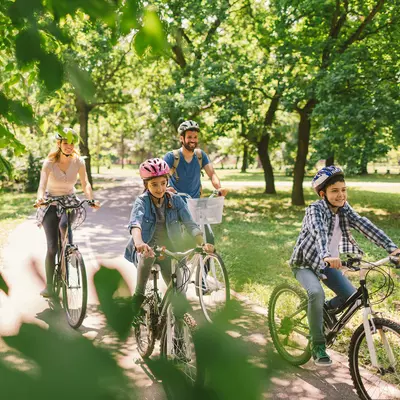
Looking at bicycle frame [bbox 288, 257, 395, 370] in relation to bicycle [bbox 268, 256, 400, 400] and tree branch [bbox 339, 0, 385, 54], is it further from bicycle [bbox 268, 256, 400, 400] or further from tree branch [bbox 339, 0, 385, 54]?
tree branch [bbox 339, 0, 385, 54]

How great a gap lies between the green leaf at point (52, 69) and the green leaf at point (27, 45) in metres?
0.03

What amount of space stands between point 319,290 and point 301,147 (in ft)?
51.5

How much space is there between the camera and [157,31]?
1.08 metres

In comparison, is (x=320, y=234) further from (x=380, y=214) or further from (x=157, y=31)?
(x=380, y=214)

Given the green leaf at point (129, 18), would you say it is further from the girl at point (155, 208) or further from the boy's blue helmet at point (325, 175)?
the boy's blue helmet at point (325, 175)

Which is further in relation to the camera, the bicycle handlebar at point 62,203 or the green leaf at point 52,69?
the bicycle handlebar at point 62,203

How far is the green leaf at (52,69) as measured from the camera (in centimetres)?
87

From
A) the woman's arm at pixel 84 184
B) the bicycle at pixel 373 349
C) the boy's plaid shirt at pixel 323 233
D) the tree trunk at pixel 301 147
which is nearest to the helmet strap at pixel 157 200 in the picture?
the boy's plaid shirt at pixel 323 233

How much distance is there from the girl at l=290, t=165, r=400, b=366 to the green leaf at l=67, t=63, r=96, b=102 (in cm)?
305

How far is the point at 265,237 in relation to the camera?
2.82 meters

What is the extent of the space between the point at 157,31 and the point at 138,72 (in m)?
25.2

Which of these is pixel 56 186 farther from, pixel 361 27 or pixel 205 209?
pixel 361 27

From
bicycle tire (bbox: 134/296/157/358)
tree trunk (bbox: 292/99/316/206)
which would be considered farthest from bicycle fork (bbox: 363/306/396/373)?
tree trunk (bbox: 292/99/316/206)

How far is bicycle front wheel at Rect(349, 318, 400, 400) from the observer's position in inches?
131
